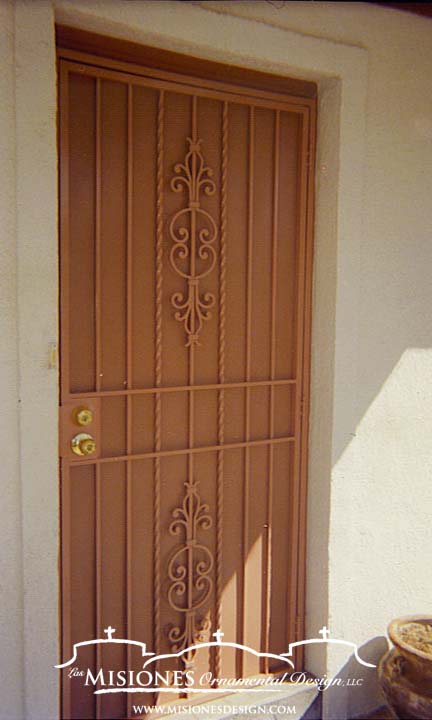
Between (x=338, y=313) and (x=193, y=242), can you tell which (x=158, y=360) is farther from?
(x=338, y=313)

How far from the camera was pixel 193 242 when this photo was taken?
2689 millimetres

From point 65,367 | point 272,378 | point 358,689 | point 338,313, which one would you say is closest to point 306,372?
point 272,378

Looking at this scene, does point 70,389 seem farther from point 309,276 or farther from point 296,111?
point 296,111

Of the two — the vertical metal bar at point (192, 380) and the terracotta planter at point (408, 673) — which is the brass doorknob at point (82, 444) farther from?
the terracotta planter at point (408, 673)

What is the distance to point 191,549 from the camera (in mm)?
2791

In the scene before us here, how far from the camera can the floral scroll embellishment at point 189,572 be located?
2764mm

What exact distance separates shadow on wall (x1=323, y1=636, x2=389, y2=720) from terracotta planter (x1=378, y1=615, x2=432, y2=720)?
0.38 feet

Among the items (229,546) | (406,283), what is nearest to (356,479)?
(229,546)

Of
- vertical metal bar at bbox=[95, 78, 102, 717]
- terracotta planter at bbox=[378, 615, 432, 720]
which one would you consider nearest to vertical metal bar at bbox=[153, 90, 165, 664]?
vertical metal bar at bbox=[95, 78, 102, 717]

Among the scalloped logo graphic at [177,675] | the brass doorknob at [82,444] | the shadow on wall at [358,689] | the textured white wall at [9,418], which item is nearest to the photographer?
the textured white wall at [9,418]

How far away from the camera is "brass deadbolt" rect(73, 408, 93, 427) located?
2490mm

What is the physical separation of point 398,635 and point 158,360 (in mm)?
1650

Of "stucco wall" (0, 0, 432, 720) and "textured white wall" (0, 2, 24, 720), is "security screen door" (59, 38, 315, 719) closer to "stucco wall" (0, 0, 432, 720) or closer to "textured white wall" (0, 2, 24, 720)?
"stucco wall" (0, 0, 432, 720)

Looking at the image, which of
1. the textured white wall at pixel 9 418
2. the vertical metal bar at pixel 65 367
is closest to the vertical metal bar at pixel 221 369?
the vertical metal bar at pixel 65 367
